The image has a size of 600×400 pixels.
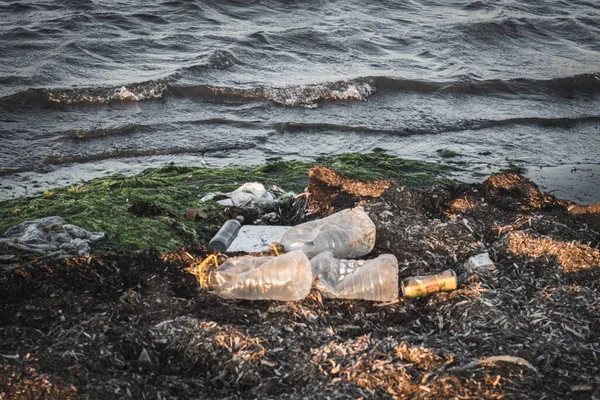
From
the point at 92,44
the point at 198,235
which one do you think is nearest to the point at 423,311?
the point at 198,235

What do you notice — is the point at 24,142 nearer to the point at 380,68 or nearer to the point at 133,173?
the point at 133,173

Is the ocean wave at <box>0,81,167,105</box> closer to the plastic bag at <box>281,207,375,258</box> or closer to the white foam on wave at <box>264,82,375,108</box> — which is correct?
the white foam on wave at <box>264,82,375,108</box>

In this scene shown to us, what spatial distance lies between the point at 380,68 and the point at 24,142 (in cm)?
692

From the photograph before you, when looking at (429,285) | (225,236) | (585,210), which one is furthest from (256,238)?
(585,210)

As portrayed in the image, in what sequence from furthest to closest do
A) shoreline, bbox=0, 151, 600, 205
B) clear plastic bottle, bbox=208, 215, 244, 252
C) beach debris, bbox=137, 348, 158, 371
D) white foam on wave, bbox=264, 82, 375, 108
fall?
white foam on wave, bbox=264, 82, 375, 108 → shoreline, bbox=0, 151, 600, 205 → clear plastic bottle, bbox=208, 215, 244, 252 → beach debris, bbox=137, 348, 158, 371

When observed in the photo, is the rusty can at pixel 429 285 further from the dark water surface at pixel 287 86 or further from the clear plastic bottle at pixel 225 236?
the dark water surface at pixel 287 86

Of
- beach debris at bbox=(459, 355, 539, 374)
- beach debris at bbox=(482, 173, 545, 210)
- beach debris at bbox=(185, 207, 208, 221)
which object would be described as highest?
beach debris at bbox=(459, 355, 539, 374)

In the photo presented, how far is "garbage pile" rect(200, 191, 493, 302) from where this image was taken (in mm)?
4430

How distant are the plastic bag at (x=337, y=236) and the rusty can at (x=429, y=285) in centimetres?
61

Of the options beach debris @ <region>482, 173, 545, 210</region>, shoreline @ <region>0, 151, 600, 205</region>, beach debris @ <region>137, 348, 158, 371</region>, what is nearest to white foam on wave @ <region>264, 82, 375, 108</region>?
shoreline @ <region>0, 151, 600, 205</region>

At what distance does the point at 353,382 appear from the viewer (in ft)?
11.6

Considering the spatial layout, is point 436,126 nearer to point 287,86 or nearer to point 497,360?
point 287,86

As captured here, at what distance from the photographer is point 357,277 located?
457 cm

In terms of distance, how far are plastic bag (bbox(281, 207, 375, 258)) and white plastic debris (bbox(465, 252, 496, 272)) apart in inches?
31.1
